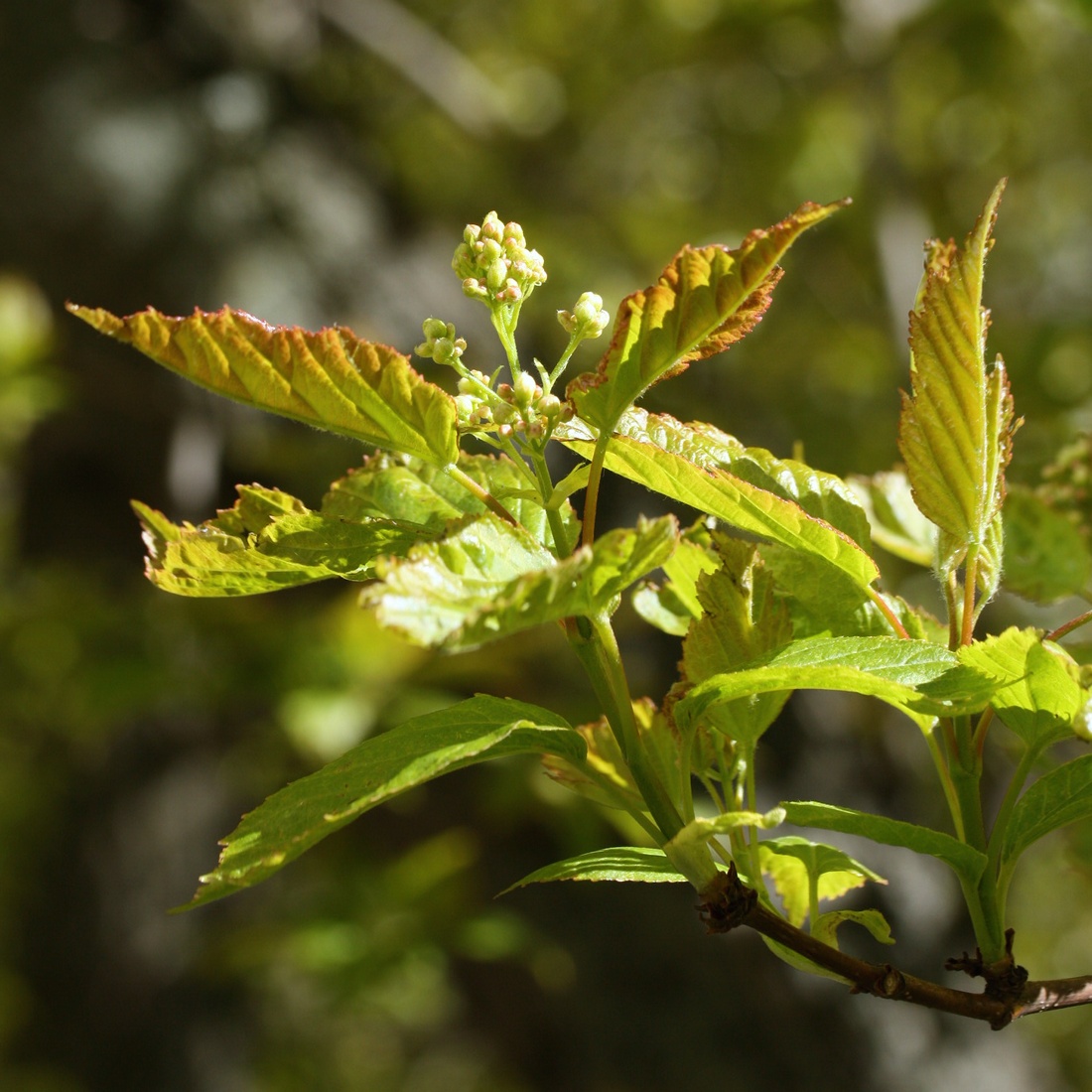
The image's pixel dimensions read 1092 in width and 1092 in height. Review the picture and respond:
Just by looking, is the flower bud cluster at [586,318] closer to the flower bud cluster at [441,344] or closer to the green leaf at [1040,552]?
the flower bud cluster at [441,344]

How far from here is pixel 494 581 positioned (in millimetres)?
332

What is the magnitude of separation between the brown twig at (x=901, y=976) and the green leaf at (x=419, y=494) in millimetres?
152

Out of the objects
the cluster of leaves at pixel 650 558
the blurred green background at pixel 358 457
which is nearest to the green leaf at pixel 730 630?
the cluster of leaves at pixel 650 558

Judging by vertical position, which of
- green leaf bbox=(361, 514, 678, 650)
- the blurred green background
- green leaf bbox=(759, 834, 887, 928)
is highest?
green leaf bbox=(361, 514, 678, 650)

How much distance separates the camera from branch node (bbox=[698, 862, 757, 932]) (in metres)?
0.37

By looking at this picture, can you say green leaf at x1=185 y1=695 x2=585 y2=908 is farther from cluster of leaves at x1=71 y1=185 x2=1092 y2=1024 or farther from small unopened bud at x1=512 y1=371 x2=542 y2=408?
small unopened bud at x1=512 y1=371 x2=542 y2=408

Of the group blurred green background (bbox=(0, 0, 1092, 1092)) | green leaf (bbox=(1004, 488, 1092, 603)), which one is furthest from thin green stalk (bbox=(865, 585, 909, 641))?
blurred green background (bbox=(0, 0, 1092, 1092))

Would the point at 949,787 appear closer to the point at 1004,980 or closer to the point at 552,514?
the point at 1004,980

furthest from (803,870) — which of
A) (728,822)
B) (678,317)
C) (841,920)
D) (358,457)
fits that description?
(358,457)

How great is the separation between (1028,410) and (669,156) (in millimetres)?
2776

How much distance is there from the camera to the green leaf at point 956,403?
36 centimetres

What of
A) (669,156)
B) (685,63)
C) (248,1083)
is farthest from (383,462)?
(669,156)

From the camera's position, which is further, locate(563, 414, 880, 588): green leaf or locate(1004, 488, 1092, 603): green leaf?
locate(1004, 488, 1092, 603): green leaf

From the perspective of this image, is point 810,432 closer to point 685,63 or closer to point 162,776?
point 685,63
